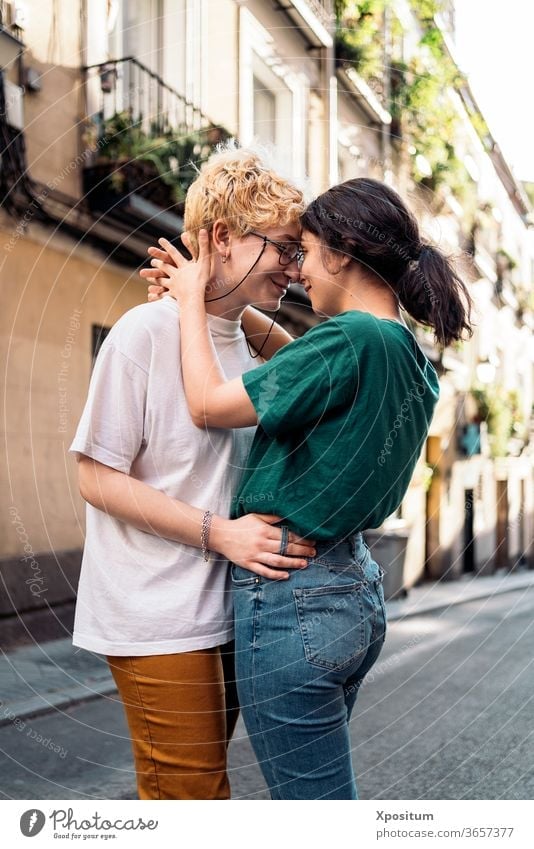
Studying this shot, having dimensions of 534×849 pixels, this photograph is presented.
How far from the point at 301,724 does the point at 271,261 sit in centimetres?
82

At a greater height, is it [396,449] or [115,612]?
[396,449]

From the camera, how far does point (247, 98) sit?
5.92 metres

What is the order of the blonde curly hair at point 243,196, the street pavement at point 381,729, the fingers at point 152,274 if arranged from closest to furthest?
the blonde curly hair at point 243,196, the fingers at point 152,274, the street pavement at point 381,729

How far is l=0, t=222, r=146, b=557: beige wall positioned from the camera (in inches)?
227

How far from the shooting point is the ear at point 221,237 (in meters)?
1.70

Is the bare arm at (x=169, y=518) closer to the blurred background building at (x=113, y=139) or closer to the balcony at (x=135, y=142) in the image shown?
the blurred background building at (x=113, y=139)

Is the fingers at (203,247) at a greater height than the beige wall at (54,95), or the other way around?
the beige wall at (54,95)

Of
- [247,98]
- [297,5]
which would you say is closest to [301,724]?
[297,5]

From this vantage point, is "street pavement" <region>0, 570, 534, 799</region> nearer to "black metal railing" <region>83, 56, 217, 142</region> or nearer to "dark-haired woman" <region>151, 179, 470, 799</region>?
"dark-haired woman" <region>151, 179, 470, 799</region>

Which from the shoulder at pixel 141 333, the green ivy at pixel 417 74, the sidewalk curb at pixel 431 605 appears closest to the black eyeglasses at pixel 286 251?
the shoulder at pixel 141 333

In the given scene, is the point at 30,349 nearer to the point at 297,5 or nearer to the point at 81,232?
the point at 81,232

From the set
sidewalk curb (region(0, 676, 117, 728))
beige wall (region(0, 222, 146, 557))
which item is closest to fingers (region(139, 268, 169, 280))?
sidewalk curb (region(0, 676, 117, 728))

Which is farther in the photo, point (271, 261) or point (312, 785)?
point (271, 261)

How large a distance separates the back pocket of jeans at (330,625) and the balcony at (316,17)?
3.71 metres
